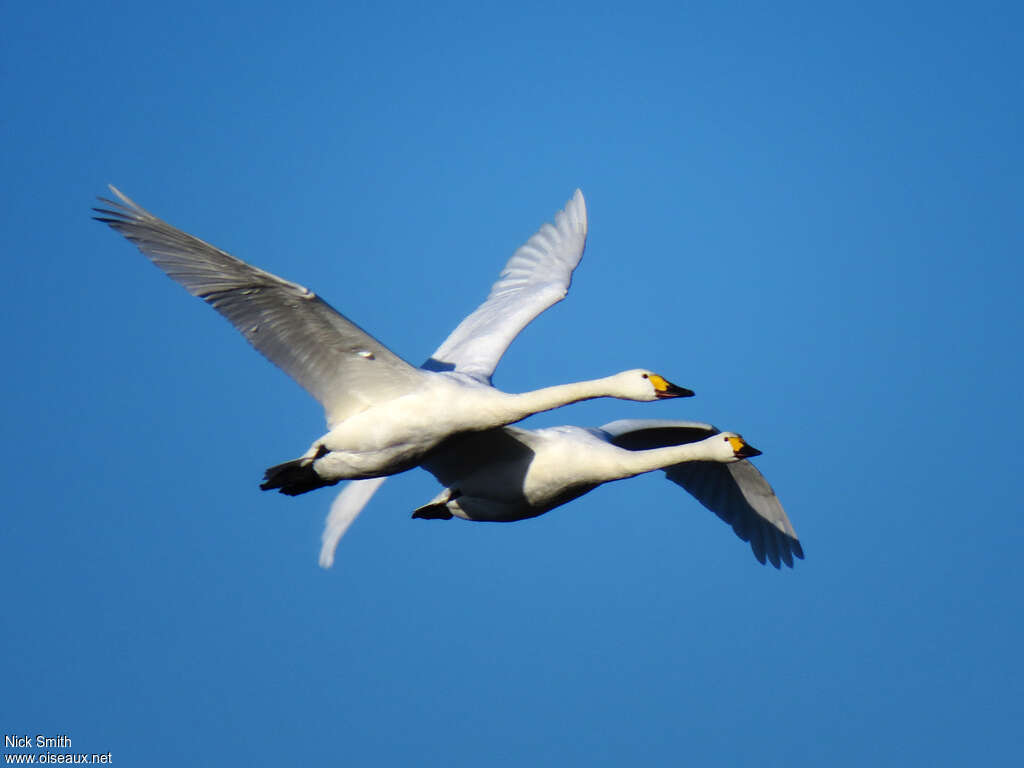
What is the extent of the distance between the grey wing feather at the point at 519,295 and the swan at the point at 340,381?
6.28ft

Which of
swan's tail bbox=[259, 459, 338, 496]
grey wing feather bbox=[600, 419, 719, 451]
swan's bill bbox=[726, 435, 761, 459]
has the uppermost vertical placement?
grey wing feather bbox=[600, 419, 719, 451]

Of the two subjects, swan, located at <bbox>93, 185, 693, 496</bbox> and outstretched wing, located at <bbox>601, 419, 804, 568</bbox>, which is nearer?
swan, located at <bbox>93, 185, 693, 496</bbox>

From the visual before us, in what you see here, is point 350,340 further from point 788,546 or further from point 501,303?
point 788,546

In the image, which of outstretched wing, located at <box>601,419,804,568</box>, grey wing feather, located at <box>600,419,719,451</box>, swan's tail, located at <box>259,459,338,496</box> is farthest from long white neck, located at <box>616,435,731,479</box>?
swan's tail, located at <box>259,459,338,496</box>

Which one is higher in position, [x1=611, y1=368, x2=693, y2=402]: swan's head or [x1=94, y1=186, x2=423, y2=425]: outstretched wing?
[x1=94, y1=186, x2=423, y2=425]: outstretched wing

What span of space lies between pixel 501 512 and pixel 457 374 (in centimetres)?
154

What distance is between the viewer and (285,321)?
14.3m

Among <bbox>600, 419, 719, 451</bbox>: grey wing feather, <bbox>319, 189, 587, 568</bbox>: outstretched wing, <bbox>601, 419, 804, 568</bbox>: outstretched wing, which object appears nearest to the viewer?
<bbox>600, 419, 719, 451</bbox>: grey wing feather

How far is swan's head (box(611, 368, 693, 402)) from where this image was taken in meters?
15.2

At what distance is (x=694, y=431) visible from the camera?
17328 millimetres

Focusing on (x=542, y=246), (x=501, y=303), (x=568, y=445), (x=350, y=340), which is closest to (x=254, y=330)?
(x=350, y=340)

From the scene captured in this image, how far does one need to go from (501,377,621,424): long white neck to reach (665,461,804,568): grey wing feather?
9.55 ft

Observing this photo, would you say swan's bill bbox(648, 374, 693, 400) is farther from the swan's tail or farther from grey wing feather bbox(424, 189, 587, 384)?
the swan's tail

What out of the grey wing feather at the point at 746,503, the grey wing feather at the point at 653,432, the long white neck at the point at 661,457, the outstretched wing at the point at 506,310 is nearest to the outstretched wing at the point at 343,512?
the outstretched wing at the point at 506,310
